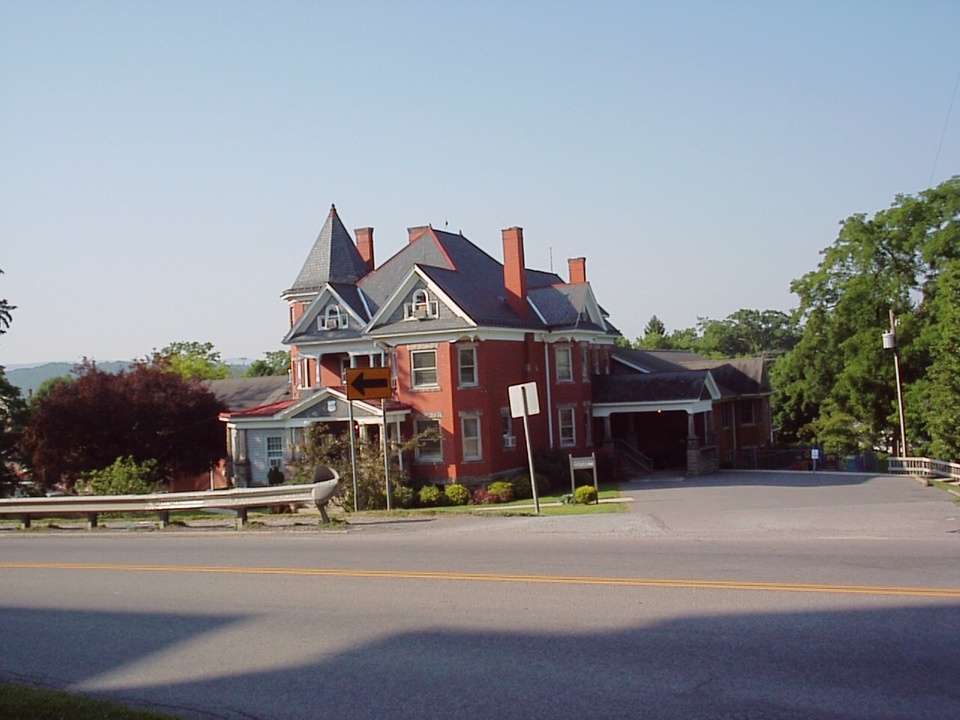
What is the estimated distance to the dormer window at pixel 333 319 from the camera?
4309 centimetres

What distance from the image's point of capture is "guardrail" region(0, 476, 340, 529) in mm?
21375

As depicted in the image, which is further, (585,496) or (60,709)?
(585,496)

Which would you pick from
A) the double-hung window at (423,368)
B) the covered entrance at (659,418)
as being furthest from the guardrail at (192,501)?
the covered entrance at (659,418)

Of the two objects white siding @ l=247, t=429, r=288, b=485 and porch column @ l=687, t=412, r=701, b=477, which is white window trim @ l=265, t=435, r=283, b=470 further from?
porch column @ l=687, t=412, r=701, b=477

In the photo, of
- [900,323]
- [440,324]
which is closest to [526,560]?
[440,324]

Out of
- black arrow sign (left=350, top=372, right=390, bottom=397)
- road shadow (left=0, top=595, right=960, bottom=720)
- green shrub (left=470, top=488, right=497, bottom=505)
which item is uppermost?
black arrow sign (left=350, top=372, right=390, bottom=397)

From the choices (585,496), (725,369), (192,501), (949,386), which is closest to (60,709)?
(192,501)

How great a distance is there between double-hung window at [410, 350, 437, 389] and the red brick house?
40mm

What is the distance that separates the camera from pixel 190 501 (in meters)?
22.7

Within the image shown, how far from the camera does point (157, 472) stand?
48938mm

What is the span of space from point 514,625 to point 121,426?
42.2m

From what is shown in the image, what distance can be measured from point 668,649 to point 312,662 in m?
3.25

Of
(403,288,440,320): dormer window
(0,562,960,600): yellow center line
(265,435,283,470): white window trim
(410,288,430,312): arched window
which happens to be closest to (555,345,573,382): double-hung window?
(403,288,440,320): dormer window

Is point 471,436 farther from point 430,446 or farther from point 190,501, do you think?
point 190,501
